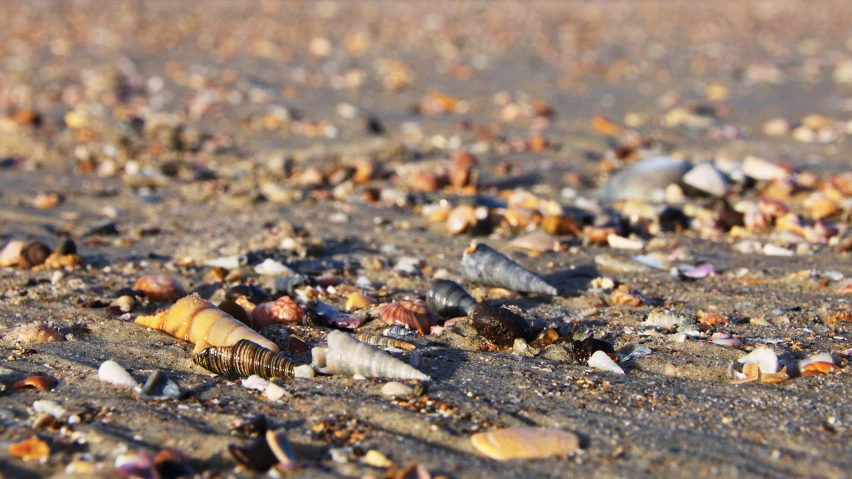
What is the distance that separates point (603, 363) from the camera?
2451mm

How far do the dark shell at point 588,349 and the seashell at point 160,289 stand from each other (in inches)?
60.6

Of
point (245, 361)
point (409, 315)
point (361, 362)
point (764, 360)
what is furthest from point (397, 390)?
point (764, 360)

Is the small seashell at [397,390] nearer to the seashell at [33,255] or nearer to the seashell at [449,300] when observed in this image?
the seashell at [449,300]

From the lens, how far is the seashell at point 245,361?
235 centimetres

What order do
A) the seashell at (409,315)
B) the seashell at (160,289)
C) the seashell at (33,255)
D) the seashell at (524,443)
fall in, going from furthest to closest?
the seashell at (33,255) < the seashell at (160,289) < the seashell at (409,315) < the seashell at (524,443)

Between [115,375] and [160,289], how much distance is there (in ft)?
2.81

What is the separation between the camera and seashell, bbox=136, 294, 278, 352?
2.53m

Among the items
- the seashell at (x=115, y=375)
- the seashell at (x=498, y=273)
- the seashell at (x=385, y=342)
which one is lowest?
the seashell at (x=115, y=375)

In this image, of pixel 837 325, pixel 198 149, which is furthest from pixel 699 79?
pixel 837 325

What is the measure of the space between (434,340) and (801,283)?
1588mm

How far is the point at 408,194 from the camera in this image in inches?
183

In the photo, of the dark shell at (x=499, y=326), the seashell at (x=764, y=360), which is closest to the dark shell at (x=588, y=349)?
the dark shell at (x=499, y=326)

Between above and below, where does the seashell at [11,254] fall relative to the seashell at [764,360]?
below

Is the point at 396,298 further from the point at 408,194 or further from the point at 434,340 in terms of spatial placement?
the point at 408,194
